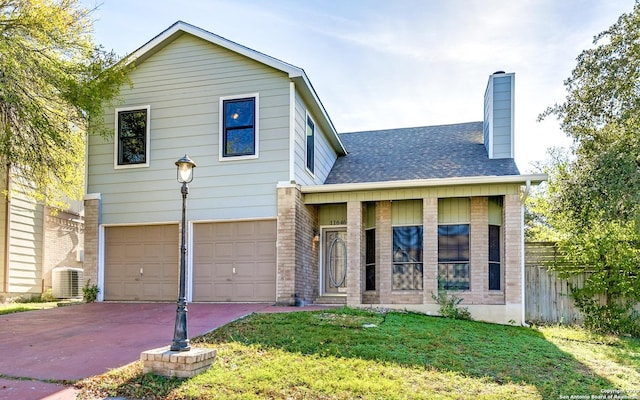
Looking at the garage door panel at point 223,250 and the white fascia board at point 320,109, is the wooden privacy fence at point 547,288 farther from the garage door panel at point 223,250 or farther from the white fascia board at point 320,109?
the garage door panel at point 223,250

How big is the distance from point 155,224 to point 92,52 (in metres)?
4.25

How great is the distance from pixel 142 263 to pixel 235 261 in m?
2.54

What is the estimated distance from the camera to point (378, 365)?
20.9 ft

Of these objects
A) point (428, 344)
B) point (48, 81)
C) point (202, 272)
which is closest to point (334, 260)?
point (202, 272)

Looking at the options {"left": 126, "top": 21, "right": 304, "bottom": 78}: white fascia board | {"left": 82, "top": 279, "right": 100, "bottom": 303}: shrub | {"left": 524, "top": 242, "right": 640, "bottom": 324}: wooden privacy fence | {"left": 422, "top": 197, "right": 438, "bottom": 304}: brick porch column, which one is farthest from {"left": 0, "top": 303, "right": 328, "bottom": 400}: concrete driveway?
{"left": 524, "top": 242, "right": 640, "bottom": 324}: wooden privacy fence

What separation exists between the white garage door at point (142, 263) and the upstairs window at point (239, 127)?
2462 millimetres

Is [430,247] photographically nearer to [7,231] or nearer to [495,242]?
[495,242]

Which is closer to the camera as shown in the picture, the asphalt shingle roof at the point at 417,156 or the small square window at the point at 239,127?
the small square window at the point at 239,127

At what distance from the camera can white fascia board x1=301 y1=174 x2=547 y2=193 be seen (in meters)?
10.8

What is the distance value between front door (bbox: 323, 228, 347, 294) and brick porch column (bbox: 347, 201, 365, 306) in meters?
1.09

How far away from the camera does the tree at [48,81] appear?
32.5 ft

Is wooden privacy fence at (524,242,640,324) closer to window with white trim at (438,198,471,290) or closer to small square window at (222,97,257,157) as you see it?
window with white trim at (438,198,471,290)

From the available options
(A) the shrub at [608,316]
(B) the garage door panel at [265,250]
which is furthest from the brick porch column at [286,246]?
(A) the shrub at [608,316]

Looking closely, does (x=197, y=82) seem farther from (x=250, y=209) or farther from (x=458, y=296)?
(x=458, y=296)
